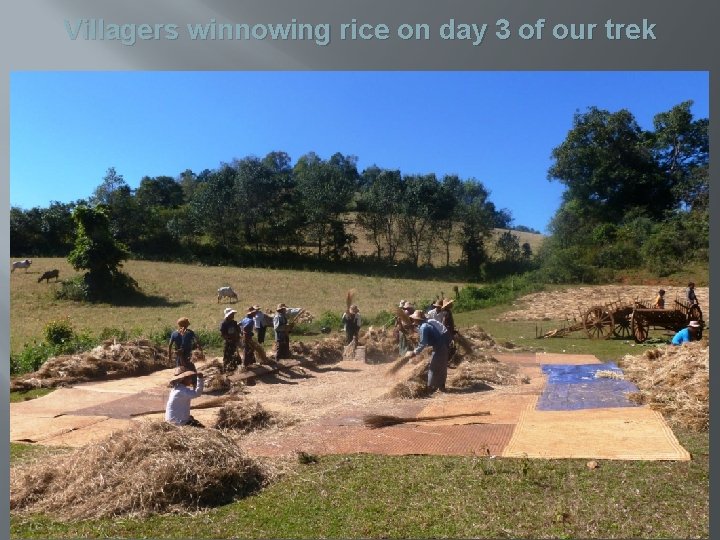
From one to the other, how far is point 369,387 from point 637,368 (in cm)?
→ 452

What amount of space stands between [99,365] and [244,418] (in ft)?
18.3

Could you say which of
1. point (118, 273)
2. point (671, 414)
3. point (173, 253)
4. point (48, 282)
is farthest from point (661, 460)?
point (48, 282)

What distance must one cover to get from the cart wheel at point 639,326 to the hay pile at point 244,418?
34.3ft

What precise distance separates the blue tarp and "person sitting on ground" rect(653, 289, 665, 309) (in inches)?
148

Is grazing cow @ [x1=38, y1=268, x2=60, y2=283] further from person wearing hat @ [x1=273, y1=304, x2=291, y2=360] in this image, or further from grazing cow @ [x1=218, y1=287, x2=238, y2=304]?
person wearing hat @ [x1=273, y1=304, x2=291, y2=360]

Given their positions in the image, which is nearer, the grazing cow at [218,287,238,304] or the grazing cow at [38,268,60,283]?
the grazing cow at [38,268,60,283]

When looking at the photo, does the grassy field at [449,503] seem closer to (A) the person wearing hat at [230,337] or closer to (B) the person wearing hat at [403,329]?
(A) the person wearing hat at [230,337]

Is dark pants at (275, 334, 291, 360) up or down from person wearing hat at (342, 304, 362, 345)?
down

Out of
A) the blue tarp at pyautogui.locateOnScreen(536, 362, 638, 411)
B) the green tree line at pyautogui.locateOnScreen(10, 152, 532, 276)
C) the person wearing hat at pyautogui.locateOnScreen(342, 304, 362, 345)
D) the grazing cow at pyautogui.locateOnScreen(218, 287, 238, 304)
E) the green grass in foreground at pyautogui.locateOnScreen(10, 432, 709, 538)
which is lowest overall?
the green grass in foreground at pyautogui.locateOnScreen(10, 432, 709, 538)

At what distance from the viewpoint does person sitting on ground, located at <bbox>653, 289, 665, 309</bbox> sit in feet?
49.9

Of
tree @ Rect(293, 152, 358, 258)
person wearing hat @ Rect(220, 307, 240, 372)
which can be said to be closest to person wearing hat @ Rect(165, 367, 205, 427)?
tree @ Rect(293, 152, 358, 258)

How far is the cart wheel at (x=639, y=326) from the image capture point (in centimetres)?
1563

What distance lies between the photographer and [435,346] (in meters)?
10.2

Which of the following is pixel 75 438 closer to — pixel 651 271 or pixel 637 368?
pixel 637 368
